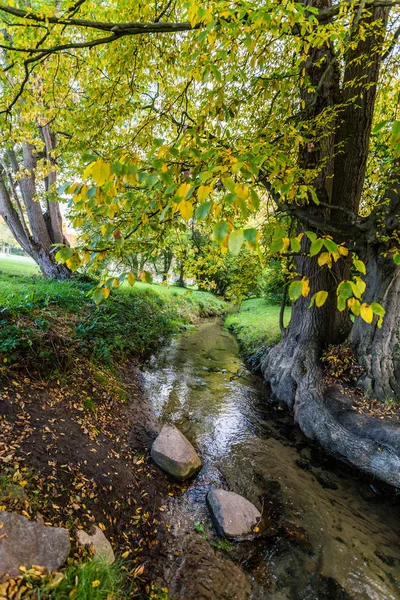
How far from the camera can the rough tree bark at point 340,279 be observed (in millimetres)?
5000

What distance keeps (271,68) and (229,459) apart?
7.59 metres

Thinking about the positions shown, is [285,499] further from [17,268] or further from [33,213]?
[17,268]

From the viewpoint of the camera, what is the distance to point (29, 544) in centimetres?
227

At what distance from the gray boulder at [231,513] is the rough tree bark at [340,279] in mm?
2445

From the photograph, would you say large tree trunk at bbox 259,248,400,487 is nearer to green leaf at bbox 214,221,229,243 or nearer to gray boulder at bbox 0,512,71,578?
gray boulder at bbox 0,512,71,578

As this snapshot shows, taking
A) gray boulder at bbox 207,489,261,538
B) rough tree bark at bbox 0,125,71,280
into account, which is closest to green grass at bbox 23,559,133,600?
gray boulder at bbox 207,489,261,538

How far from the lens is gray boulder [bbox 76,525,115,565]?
2.61 meters

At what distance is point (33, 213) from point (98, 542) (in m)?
11.1

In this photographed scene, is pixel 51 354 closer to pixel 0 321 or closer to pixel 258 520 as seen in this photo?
pixel 0 321

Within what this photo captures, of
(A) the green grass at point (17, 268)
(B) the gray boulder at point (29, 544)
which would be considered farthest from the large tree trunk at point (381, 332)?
(A) the green grass at point (17, 268)

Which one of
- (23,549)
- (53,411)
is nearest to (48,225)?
(53,411)

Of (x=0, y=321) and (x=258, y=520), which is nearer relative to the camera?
(x=258, y=520)

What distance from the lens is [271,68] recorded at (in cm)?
564

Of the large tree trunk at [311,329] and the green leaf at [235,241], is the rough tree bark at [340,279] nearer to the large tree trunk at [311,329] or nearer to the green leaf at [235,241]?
the large tree trunk at [311,329]
